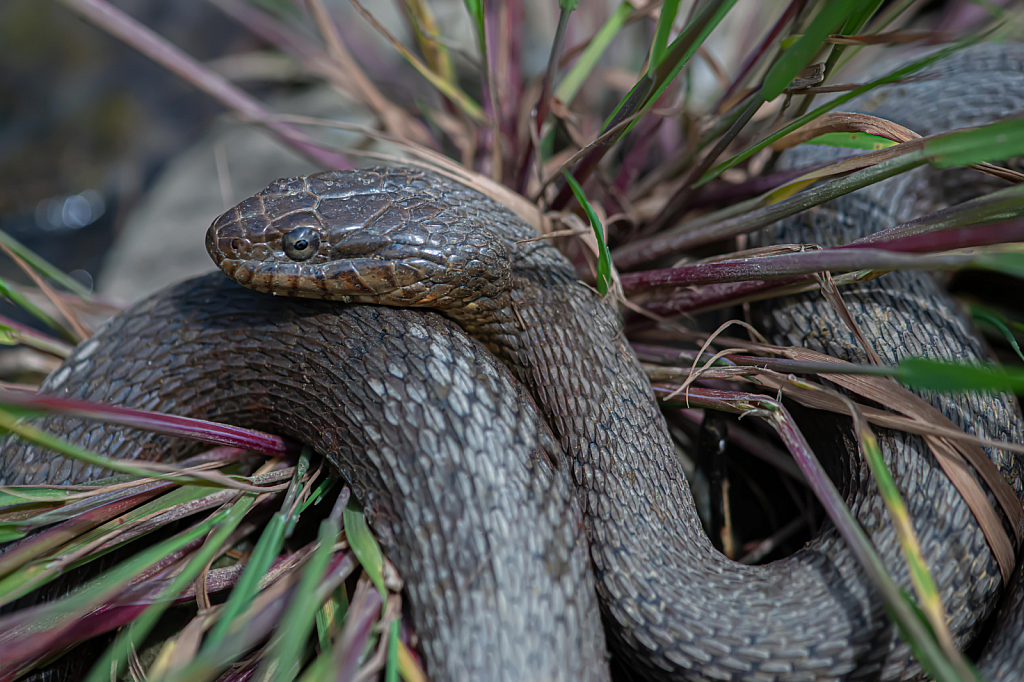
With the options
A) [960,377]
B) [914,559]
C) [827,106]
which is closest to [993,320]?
[827,106]

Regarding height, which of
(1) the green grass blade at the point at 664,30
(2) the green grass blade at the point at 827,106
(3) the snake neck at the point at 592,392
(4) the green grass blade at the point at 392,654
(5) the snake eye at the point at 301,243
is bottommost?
(4) the green grass blade at the point at 392,654

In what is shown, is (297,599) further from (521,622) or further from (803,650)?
(803,650)

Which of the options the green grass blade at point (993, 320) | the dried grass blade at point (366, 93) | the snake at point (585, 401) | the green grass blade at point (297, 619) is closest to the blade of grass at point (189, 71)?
the dried grass blade at point (366, 93)

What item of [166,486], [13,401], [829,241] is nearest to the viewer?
[13,401]

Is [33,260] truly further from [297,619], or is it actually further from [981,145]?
[981,145]

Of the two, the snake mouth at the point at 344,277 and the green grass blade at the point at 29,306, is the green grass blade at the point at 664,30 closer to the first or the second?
the snake mouth at the point at 344,277

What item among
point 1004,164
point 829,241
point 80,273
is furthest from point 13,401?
point 80,273
